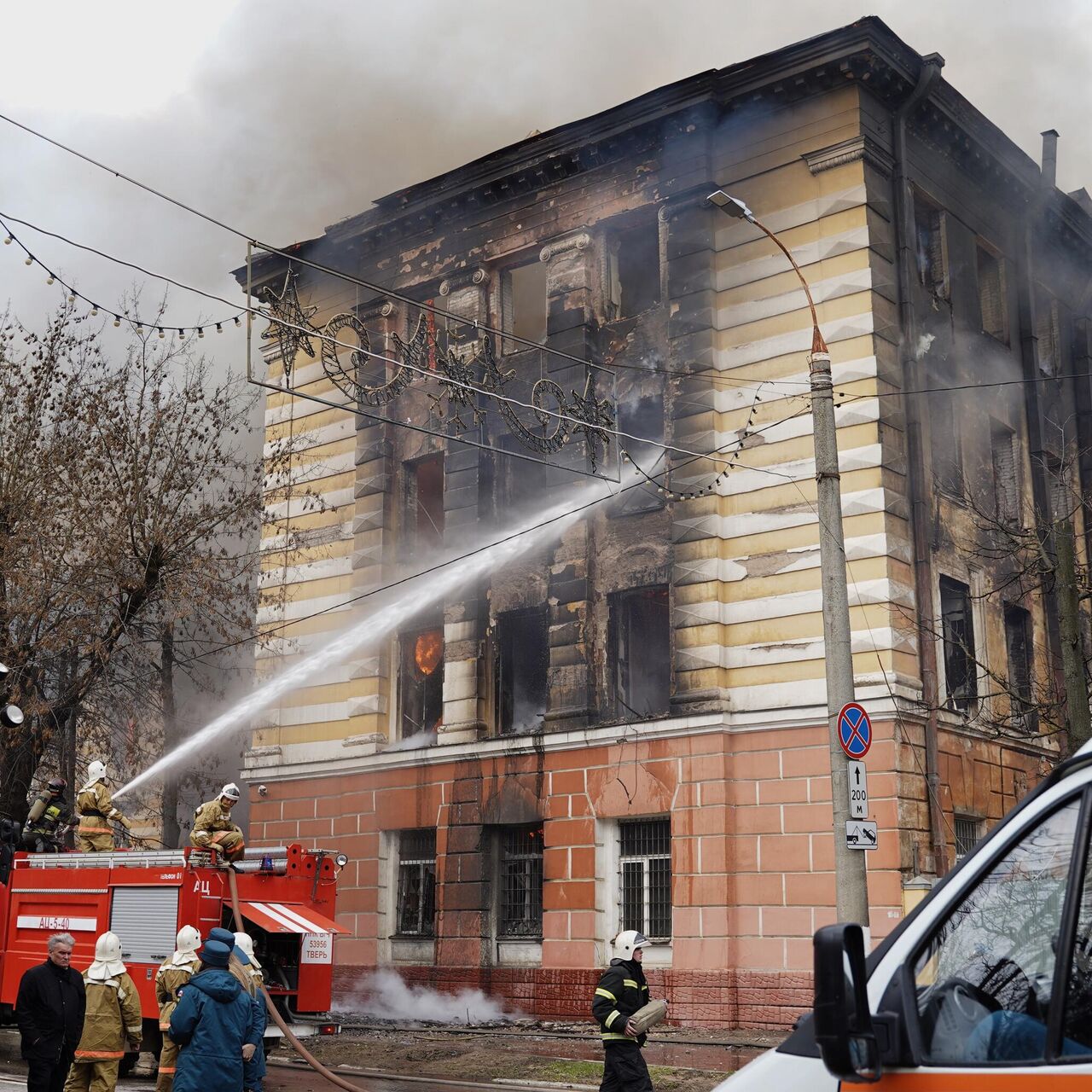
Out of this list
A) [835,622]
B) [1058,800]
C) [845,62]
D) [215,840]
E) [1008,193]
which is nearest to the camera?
[1058,800]

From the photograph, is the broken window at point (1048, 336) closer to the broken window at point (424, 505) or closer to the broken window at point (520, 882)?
the broken window at point (424, 505)

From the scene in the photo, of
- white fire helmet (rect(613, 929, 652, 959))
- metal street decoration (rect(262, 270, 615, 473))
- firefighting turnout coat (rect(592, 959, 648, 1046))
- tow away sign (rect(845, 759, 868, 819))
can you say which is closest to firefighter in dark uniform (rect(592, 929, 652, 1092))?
firefighting turnout coat (rect(592, 959, 648, 1046))

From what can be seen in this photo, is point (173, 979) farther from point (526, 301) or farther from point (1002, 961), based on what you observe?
point (526, 301)

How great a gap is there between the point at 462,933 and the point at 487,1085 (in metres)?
7.87

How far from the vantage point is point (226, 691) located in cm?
3372

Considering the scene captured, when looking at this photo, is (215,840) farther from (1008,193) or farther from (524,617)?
(1008,193)

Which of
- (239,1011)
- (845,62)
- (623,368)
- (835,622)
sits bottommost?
(239,1011)

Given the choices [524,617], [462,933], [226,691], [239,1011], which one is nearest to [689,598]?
[524,617]

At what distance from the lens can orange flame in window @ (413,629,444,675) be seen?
25.2m

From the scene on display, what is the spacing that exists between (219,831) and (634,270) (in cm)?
1288

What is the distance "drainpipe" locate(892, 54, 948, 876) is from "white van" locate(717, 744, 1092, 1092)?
16509mm

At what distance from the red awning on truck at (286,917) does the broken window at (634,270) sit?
39.2ft

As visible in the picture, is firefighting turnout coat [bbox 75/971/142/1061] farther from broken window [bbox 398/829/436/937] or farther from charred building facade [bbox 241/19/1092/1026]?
broken window [bbox 398/829/436/937]

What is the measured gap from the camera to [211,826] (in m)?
15.0
